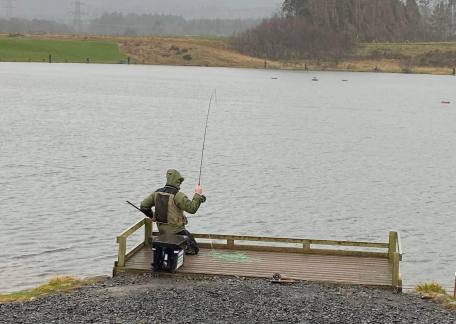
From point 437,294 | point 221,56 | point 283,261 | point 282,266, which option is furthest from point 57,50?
point 437,294

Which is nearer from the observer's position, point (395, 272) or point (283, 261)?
point (395, 272)

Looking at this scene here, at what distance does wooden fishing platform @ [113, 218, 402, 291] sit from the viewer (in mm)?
17203

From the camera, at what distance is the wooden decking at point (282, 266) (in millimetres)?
17250

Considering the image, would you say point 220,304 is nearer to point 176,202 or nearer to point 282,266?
point 176,202

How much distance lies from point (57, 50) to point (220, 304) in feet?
459

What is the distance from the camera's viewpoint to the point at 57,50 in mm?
148000

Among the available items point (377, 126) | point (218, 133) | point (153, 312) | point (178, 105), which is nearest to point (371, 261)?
point (153, 312)

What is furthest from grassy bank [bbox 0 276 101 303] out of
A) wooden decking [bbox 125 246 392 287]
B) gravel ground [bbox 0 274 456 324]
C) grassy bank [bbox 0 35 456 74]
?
grassy bank [bbox 0 35 456 74]

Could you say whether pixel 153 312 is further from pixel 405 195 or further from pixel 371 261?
pixel 405 195

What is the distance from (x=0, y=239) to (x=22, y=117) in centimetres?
3794

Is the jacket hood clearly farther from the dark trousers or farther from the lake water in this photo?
the lake water

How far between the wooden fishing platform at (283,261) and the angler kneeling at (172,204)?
2.52 ft

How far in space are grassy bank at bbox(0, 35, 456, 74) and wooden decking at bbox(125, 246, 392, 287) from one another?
134181 mm

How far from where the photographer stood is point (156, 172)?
36.6 meters
